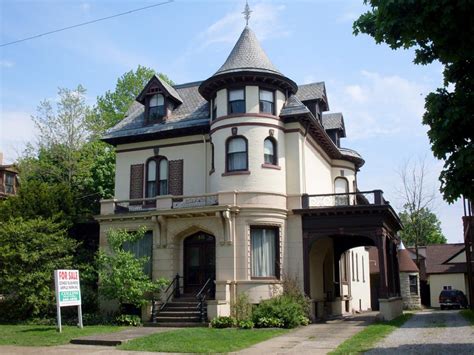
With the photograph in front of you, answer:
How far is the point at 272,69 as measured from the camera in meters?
25.9

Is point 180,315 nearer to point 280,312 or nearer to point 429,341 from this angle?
point 280,312

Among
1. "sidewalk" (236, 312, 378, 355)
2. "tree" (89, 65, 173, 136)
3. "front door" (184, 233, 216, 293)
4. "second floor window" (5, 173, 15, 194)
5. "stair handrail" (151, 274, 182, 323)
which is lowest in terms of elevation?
"sidewalk" (236, 312, 378, 355)

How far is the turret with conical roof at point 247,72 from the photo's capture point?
25172mm

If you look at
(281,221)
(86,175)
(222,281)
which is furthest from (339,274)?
(86,175)

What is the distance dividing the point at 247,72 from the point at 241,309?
10.3 metres

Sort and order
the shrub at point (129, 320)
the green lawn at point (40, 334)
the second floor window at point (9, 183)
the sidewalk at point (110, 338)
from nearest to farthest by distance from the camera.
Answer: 1. the sidewalk at point (110, 338)
2. the green lawn at point (40, 334)
3. the shrub at point (129, 320)
4. the second floor window at point (9, 183)

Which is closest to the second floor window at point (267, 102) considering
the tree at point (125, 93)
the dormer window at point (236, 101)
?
the dormer window at point (236, 101)

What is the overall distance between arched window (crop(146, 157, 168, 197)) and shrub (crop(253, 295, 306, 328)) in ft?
28.4

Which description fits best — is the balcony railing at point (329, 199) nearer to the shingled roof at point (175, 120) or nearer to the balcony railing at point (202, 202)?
the balcony railing at point (202, 202)

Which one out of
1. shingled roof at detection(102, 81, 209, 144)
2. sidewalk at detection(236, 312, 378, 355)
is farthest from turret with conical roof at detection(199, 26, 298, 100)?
sidewalk at detection(236, 312, 378, 355)

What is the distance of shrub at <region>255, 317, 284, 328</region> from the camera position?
21.4 meters

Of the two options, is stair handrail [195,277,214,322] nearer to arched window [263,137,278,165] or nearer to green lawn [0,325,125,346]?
green lawn [0,325,125,346]

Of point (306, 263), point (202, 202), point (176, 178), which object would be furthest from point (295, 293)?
point (176, 178)

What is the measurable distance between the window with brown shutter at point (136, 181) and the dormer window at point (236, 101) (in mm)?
6084
